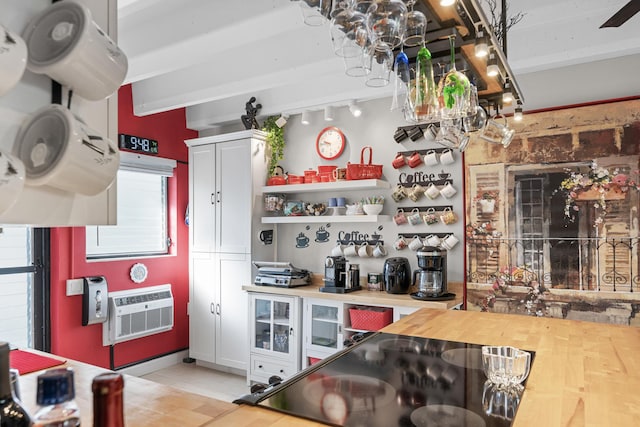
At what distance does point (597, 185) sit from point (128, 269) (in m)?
4.10

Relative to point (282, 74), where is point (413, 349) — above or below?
below

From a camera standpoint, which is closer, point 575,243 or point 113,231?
point 575,243

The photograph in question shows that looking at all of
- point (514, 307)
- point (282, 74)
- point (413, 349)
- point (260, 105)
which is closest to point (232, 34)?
point (282, 74)

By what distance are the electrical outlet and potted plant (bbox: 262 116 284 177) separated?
6.57 feet

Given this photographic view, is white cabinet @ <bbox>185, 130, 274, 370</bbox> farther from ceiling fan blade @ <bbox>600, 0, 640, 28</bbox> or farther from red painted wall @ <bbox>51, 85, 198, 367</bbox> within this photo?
ceiling fan blade @ <bbox>600, 0, 640, 28</bbox>

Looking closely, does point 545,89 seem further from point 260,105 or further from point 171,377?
point 171,377

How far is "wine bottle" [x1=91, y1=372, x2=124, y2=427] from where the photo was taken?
48 cm

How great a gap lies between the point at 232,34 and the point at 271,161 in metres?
1.94

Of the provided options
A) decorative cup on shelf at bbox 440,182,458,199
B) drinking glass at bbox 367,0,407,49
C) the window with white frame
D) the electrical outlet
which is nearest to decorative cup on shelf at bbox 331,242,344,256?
decorative cup on shelf at bbox 440,182,458,199

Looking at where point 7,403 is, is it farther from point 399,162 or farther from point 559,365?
point 399,162

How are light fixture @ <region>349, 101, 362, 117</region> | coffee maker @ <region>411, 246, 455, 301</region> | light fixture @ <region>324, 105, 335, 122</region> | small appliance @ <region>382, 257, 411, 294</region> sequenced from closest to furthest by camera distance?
coffee maker @ <region>411, 246, 455, 301</region> < small appliance @ <region>382, 257, 411, 294</region> < light fixture @ <region>349, 101, 362, 117</region> < light fixture @ <region>324, 105, 335, 122</region>

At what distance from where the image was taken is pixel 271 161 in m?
4.64

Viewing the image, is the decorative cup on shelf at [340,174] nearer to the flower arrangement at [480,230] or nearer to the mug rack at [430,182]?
the mug rack at [430,182]

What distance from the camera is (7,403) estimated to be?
553 mm
